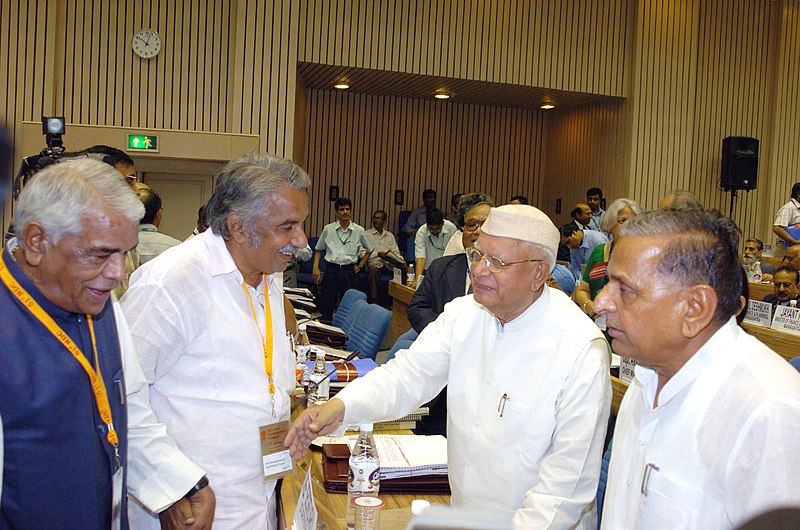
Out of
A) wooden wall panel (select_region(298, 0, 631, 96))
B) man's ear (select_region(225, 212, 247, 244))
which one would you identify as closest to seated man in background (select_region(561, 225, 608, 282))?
wooden wall panel (select_region(298, 0, 631, 96))

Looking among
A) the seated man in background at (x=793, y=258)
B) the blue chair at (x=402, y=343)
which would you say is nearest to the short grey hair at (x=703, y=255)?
the blue chair at (x=402, y=343)

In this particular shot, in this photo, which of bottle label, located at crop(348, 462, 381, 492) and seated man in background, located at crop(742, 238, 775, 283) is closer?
bottle label, located at crop(348, 462, 381, 492)

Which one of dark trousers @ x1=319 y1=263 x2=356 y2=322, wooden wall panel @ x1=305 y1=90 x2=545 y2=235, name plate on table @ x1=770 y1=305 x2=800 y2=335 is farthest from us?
wooden wall panel @ x1=305 y1=90 x2=545 y2=235

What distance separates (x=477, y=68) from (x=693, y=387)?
964 cm

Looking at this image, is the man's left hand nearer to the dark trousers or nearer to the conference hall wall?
the conference hall wall

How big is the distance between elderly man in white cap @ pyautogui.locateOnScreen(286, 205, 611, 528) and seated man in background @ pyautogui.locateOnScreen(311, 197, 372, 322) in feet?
27.1

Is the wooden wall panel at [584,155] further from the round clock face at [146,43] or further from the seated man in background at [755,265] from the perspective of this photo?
the round clock face at [146,43]

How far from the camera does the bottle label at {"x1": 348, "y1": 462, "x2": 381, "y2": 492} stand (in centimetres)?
213

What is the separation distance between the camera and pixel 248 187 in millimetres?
2316

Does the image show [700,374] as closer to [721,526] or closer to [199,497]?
[721,526]

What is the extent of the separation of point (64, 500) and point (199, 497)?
1.42 ft

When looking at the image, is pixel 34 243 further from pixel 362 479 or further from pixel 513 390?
pixel 513 390

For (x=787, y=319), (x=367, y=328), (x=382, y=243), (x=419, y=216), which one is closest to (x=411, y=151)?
(x=419, y=216)

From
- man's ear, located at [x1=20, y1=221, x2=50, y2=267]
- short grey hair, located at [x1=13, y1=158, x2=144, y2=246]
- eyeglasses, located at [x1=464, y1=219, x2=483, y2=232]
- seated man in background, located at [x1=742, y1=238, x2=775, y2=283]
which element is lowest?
seated man in background, located at [x1=742, y1=238, x2=775, y2=283]
